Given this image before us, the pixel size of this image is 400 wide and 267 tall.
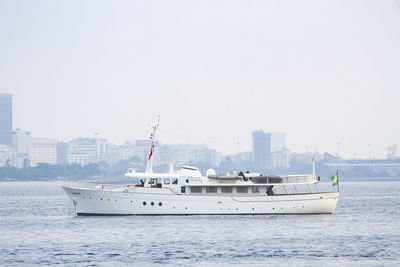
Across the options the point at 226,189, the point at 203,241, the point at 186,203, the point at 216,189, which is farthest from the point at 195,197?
the point at 203,241

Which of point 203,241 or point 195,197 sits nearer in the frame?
point 203,241

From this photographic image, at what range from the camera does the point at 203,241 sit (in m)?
60.3

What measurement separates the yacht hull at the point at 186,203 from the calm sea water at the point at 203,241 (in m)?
0.96

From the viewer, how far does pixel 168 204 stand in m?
79.0

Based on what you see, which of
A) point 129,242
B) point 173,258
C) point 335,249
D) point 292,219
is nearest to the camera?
point 173,258

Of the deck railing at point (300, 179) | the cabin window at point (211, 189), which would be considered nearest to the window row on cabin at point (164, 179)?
the cabin window at point (211, 189)

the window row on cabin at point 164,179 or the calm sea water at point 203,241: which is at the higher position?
the window row on cabin at point 164,179

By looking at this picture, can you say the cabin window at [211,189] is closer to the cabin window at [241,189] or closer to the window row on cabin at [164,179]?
the cabin window at [241,189]

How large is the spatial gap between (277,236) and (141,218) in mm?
19089

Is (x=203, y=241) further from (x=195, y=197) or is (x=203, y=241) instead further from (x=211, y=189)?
(x=211, y=189)

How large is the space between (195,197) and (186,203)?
1236mm

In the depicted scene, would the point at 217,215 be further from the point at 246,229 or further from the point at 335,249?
the point at 335,249

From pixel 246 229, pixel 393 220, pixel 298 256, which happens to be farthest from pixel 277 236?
pixel 393 220

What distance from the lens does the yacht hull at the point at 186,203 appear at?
7869 centimetres
